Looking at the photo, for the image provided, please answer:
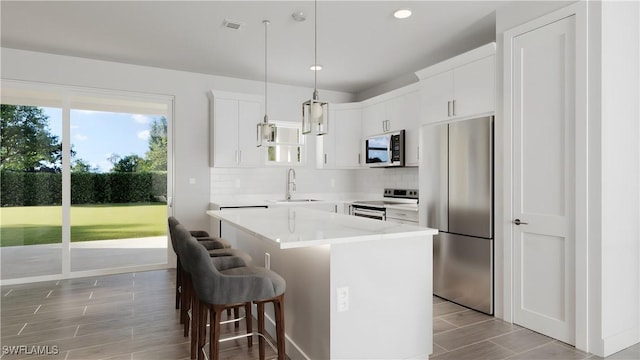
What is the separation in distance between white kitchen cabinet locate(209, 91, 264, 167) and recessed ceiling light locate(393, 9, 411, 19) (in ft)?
8.69

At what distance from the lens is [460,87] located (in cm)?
375

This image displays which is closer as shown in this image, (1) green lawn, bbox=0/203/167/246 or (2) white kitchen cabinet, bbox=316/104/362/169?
(1) green lawn, bbox=0/203/167/246

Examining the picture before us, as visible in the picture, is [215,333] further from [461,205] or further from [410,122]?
[410,122]

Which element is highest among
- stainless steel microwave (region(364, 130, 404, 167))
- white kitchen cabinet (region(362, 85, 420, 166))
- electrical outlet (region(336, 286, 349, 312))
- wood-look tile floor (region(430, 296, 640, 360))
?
white kitchen cabinet (region(362, 85, 420, 166))

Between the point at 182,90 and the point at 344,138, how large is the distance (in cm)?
248

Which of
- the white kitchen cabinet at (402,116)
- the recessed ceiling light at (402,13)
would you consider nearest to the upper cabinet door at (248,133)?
the white kitchen cabinet at (402,116)

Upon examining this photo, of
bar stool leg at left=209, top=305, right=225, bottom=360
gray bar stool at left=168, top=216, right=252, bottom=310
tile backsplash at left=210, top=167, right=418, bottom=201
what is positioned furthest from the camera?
tile backsplash at left=210, top=167, right=418, bottom=201

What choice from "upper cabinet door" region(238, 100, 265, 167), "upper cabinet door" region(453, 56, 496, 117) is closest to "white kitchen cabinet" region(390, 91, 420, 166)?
"upper cabinet door" region(453, 56, 496, 117)

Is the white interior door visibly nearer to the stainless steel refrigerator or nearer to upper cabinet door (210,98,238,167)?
the stainless steel refrigerator

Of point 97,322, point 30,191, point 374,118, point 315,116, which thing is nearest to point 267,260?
point 315,116

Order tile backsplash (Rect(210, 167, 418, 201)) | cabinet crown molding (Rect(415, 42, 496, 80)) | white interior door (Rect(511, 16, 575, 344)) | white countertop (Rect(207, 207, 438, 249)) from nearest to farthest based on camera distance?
white countertop (Rect(207, 207, 438, 249)), white interior door (Rect(511, 16, 575, 344)), cabinet crown molding (Rect(415, 42, 496, 80)), tile backsplash (Rect(210, 167, 418, 201))

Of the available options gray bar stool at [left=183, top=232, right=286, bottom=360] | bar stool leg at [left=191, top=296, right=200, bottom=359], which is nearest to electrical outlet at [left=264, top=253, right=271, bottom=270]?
bar stool leg at [left=191, top=296, right=200, bottom=359]

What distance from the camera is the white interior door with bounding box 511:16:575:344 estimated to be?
9.29 ft

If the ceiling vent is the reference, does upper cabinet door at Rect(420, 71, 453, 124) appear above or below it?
below
